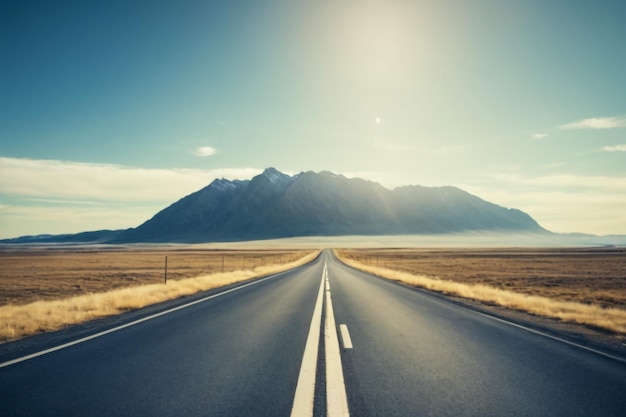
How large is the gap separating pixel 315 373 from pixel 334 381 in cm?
43

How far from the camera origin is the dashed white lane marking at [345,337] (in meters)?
7.59

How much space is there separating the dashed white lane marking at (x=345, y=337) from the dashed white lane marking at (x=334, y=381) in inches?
6.0

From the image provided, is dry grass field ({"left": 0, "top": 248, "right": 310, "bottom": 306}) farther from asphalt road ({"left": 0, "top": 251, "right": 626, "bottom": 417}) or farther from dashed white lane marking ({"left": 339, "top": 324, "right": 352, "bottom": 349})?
dashed white lane marking ({"left": 339, "top": 324, "right": 352, "bottom": 349})

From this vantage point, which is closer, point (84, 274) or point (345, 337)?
point (345, 337)

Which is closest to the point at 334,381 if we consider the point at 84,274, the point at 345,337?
the point at 345,337

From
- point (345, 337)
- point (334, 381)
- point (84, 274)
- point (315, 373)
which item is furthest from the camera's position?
point (84, 274)

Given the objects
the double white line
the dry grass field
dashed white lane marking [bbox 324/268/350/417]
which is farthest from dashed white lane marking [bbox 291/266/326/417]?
the dry grass field

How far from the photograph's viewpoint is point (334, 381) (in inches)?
210

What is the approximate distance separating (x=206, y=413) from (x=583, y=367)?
19.3ft

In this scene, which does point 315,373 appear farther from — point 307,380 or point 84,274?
point 84,274

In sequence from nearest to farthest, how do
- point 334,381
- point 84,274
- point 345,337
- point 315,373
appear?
point 334,381, point 315,373, point 345,337, point 84,274

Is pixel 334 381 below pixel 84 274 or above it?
above

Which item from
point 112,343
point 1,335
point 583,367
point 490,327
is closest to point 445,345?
point 583,367

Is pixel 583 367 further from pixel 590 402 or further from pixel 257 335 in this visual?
Result: pixel 257 335
